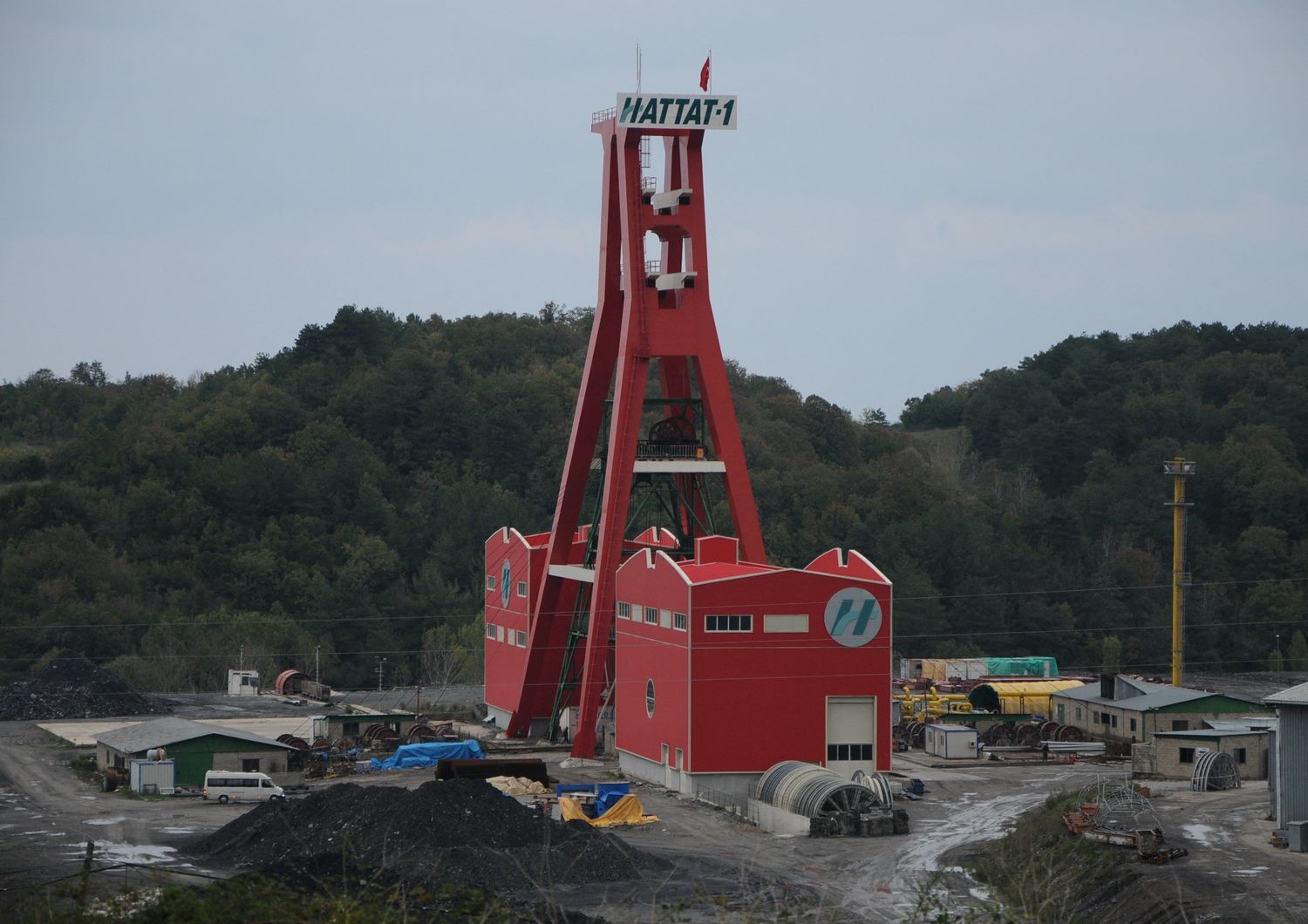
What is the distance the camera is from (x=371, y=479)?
110 meters

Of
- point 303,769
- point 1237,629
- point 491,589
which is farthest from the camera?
point 1237,629

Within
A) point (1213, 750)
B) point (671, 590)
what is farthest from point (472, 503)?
point (1213, 750)

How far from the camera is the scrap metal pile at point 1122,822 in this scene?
1575 inches

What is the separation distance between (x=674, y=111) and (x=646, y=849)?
24.3 meters

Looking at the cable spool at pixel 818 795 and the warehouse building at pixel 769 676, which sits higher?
the warehouse building at pixel 769 676

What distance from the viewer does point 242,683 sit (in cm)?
7838

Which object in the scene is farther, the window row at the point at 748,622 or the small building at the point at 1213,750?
the small building at the point at 1213,750

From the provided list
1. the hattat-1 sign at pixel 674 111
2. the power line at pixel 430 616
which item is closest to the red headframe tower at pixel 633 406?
the hattat-1 sign at pixel 674 111

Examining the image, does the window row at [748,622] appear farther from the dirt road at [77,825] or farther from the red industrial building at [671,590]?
the dirt road at [77,825]

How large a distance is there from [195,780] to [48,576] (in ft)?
155

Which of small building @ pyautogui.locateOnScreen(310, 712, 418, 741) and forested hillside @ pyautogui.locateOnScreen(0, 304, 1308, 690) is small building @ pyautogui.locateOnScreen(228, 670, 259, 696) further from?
small building @ pyautogui.locateOnScreen(310, 712, 418, 741)

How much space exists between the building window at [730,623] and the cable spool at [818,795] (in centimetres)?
460

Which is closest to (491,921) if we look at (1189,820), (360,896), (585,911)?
(360,896)

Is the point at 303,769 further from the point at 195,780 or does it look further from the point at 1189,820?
the point at 1189,820
